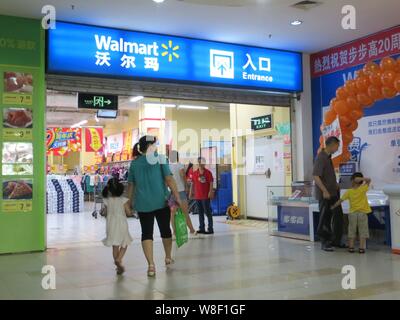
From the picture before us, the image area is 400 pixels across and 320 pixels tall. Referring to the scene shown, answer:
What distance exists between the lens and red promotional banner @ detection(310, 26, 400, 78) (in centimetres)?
716

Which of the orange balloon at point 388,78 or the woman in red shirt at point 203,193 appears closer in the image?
the orange balloon at point 388,78

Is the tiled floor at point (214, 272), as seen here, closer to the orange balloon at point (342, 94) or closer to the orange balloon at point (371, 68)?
the orange balloon at point (342, 94)

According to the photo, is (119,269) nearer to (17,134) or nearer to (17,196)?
(17,196)

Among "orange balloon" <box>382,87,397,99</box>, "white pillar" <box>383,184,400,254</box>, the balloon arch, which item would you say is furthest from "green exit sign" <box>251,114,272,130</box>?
"white pillar" <box>383,184,400,254</box>

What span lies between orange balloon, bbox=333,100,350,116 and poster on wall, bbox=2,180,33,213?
4468 millimetres

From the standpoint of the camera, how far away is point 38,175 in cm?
639

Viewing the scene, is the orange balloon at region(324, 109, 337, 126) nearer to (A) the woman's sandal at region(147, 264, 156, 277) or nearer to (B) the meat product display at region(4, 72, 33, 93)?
(A) the woman's sandal at region(147, 264, 156, 277)

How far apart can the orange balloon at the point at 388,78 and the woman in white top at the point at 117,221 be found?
3672mm

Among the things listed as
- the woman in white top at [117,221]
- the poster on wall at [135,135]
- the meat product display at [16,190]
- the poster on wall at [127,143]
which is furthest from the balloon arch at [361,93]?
the poster on wall at [127,143]

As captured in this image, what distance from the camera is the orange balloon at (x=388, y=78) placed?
5.90m

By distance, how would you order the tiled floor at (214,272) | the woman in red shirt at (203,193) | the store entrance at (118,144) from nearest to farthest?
the tiled floor at (214,272) < the woman in red shirt at (203,193) < the store entrance at (118,144)

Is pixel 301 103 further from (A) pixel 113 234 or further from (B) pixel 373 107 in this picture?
(A) pixel 113 234
